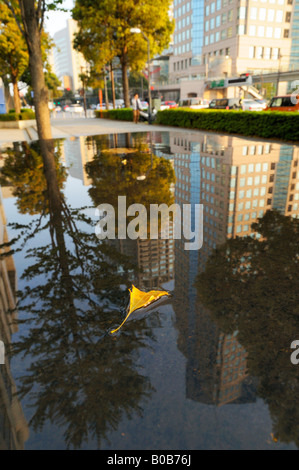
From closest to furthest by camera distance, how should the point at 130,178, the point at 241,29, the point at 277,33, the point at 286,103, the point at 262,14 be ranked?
the point at 130,178
the point at 286,103
the point at 241,29
the point at 262,14
the point at 277,33

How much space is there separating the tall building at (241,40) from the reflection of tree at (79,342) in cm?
6015

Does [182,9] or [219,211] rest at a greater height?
[182,9]

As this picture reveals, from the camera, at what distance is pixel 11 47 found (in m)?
27.6

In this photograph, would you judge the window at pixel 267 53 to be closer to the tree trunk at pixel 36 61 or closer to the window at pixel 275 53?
the window at pixel 275 53

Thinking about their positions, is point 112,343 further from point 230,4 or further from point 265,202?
point 230,4

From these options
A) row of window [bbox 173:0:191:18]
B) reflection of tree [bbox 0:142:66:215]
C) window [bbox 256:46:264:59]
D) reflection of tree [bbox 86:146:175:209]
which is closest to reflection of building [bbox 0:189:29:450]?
reflection of tree [bbox 0:142:66:215]

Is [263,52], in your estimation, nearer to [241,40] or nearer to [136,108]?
[241,40]

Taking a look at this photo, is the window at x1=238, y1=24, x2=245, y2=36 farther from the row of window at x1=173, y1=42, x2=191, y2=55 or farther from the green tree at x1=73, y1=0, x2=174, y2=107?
the green tree at x1=73, y1=0, x2=174, y2=107

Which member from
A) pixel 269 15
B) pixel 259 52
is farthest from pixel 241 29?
pixel 269 15

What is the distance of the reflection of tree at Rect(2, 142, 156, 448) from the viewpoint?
2143mm

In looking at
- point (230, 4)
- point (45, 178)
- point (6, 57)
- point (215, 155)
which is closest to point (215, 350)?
point (45, 178)

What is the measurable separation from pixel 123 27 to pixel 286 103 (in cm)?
1821

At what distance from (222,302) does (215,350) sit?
733mm

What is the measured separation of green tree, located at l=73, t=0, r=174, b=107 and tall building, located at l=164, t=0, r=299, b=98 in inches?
1215
